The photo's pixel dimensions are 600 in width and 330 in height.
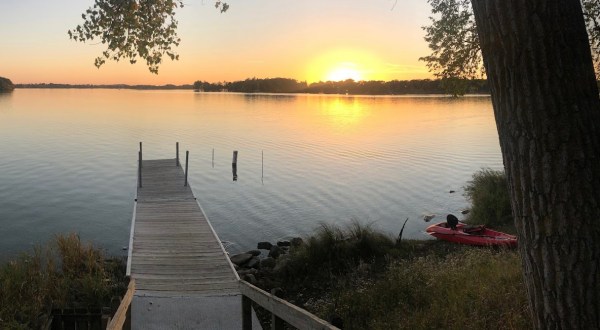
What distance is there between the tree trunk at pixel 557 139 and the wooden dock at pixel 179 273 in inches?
243

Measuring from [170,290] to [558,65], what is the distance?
8408 millimetres

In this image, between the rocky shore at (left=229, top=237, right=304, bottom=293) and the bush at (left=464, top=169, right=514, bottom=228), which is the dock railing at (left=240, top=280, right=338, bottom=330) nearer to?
the rocky shore at (left=229, top=237, right=304, bottom=293)

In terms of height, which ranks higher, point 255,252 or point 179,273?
point 179,273

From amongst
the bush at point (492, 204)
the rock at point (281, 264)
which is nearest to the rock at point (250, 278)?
the rock at point (281, 264)

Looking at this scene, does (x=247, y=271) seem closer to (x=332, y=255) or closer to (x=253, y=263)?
(x=253, y=263)

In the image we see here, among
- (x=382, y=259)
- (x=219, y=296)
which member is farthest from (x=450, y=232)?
(x=219, y=296)

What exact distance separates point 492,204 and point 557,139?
1812 cm

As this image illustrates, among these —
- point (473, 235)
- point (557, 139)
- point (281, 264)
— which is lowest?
point (281, 264)

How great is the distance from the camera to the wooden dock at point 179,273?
323 inches

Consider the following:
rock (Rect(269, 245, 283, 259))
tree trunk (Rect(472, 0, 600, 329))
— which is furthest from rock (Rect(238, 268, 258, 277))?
tree trunk (Rect(472, 0, 600, 329))

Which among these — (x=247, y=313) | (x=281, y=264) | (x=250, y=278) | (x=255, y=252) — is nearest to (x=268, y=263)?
(x=281, y=264)

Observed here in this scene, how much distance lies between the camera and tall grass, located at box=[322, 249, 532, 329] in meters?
6.38

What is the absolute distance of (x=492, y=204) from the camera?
1947 cm

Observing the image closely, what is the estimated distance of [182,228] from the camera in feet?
47.2
